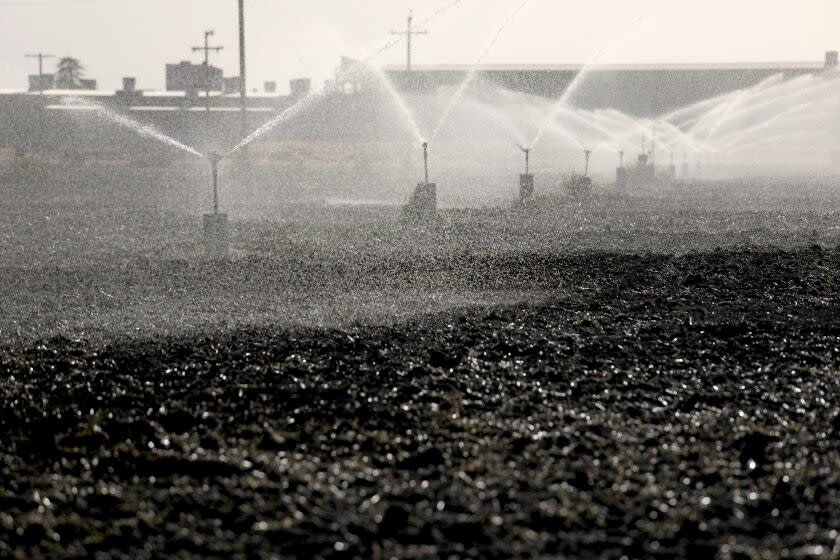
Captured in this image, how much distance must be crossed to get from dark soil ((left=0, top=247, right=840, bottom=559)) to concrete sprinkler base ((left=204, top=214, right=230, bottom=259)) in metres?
8.03

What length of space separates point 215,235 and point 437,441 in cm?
1239

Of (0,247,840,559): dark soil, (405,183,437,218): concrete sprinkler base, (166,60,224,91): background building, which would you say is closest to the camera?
(0,247,840,559): dark soil

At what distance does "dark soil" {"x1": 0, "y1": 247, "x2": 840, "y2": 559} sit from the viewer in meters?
6.14

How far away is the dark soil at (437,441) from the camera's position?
6.14 meters

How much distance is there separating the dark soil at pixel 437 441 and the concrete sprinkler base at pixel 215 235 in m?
8.03

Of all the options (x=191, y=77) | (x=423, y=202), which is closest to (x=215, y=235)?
(x=423, y=202)

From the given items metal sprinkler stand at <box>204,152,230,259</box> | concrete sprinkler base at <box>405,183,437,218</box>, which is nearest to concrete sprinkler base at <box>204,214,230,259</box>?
metal sprinkler stand at <box>204,152,230,259</box>

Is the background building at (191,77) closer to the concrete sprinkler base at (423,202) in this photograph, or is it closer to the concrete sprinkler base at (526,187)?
the concrete sprinkler base at (526,187)

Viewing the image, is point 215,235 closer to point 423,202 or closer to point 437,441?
point 423,202

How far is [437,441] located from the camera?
779cm

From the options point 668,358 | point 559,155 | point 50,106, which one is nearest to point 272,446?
point 668,358

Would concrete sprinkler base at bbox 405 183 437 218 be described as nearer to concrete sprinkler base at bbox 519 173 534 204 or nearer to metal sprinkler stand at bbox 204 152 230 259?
concrete sprinkler base at bbox 519 173 534 204

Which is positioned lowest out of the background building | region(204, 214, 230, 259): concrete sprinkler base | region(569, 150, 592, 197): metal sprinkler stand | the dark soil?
the dark soil

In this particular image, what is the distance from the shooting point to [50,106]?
60281mm
